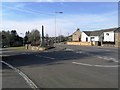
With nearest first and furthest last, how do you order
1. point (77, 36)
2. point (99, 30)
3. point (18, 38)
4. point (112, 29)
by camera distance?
point (112, 29), point (99, 30), point (77, 36), point (18, 38)

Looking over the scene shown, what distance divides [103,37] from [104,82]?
94.3 m

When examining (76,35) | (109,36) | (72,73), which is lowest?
(72,73)

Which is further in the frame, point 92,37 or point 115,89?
point 92,37

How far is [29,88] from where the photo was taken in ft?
39.6

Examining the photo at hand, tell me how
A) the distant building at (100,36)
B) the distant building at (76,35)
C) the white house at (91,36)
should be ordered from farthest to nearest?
the distant building at (76,35) → the white house at (91,36) → the distant building at (100,36)

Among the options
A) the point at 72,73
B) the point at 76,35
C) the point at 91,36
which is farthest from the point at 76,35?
the point at 72,73

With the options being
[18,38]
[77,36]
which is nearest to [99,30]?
[77,36]

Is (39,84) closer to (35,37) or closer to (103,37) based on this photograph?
(103,37)

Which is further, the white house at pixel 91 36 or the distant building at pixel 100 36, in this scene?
the white house at pixel 91 36

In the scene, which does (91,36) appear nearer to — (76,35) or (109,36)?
(109,36)

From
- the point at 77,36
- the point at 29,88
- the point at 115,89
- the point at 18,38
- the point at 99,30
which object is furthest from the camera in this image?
the point at 18,38

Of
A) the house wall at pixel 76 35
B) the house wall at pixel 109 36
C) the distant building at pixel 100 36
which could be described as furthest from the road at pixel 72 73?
the house wall at pixel 76 35

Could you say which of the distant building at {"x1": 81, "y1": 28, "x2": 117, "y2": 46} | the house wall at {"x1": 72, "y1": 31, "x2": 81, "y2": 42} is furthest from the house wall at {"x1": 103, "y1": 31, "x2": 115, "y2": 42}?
the house wall at {"x1": 72, "y1": 31, "x2": 81, "y2": 42}

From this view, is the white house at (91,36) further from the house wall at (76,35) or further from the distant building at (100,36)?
the house wall at (76,35)
